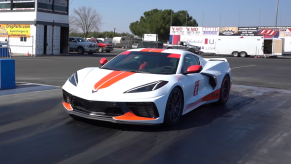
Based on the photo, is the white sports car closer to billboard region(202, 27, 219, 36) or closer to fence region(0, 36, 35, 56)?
fence region(0, 36, 35, 56)

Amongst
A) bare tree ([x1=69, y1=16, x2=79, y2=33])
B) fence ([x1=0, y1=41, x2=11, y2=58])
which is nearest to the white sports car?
fence ([x1=0, y1=41, x2=11, y2=58])

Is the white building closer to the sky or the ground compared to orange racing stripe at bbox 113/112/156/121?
closer to the sky

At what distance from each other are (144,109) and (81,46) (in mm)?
30348

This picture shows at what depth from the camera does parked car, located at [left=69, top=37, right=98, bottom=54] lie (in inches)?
1365

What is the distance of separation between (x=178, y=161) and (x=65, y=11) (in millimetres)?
29985

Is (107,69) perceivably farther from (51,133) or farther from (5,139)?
(5,139)

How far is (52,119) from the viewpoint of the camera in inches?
246

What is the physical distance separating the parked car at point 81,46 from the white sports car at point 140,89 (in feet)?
91.7

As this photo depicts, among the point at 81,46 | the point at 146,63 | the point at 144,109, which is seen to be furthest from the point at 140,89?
the point at 81,46

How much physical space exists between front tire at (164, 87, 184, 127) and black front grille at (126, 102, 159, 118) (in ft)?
0.97

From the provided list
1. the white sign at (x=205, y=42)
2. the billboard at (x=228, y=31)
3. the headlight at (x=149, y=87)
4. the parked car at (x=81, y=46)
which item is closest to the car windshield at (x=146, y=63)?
the headlight at (x=149, y=87)

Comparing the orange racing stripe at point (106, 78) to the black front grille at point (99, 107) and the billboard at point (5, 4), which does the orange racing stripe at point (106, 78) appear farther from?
the billboard at point (5, 4)

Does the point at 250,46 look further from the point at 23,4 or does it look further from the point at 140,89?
the point at 140,89

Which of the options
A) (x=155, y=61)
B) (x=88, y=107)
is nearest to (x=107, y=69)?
(x=155, y=61)
